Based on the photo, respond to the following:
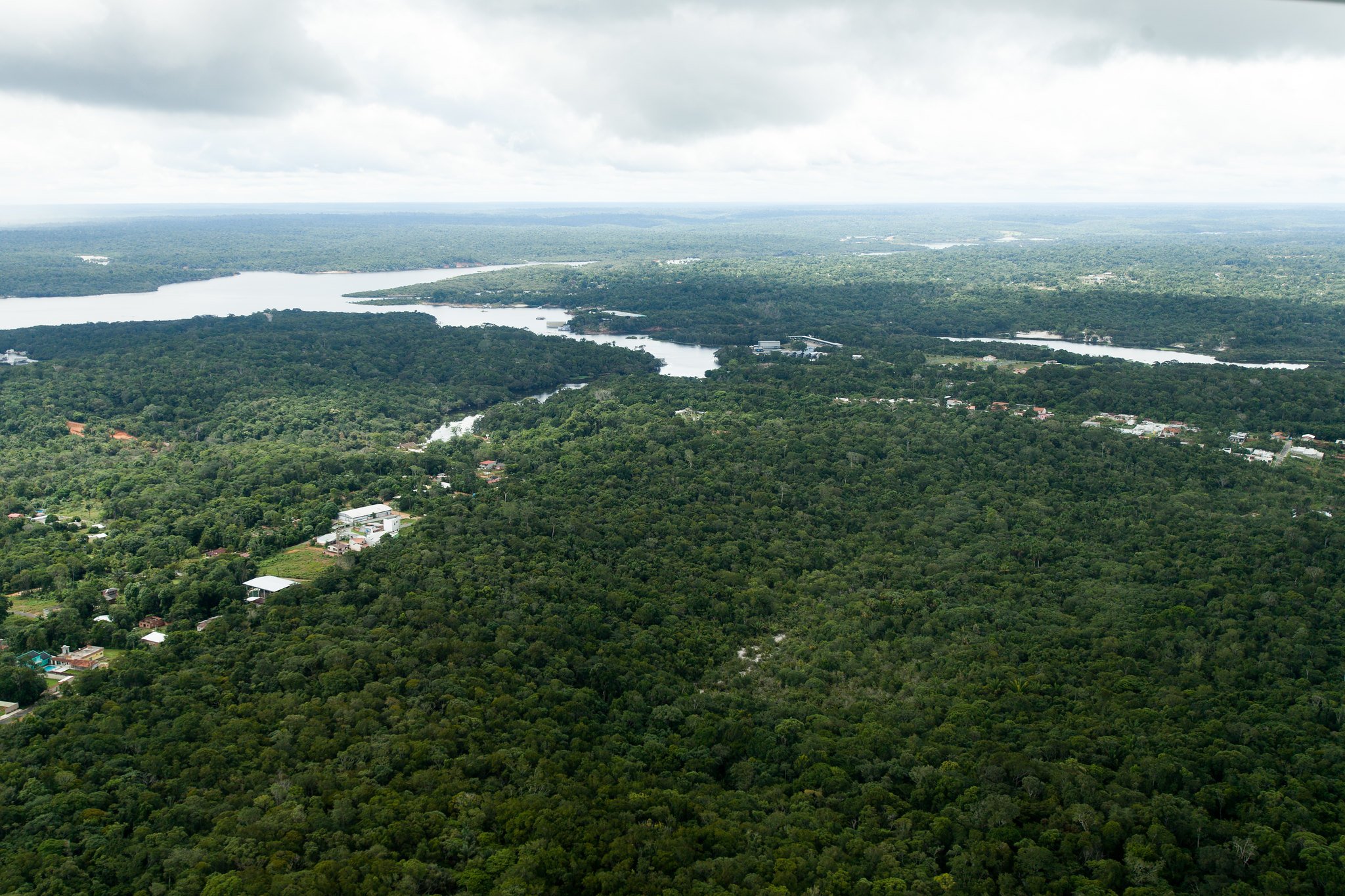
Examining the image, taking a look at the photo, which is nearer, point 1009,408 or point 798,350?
point 1009,408

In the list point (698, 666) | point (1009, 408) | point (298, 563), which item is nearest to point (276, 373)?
point (298, 563)

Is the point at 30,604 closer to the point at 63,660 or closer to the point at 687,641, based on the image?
the point at 63,660

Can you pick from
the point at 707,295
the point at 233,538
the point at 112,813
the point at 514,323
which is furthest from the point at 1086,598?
the point at 707,295

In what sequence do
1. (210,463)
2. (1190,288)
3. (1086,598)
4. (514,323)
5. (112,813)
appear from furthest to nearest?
(1190,288) < (514,323) < (210,463) < (1086,598) < (112,813)

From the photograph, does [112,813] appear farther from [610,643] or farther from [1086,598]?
[1086,598]

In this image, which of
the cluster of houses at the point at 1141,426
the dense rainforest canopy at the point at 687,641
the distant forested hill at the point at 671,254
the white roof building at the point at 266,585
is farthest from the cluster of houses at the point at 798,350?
the white roof building at the point at 266,585

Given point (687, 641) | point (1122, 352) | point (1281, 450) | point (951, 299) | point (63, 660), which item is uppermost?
point (951, 299)
